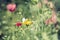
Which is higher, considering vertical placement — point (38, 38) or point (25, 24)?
point (25, 24)

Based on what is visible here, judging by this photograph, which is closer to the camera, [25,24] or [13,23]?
[25,24]

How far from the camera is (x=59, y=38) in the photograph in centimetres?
338

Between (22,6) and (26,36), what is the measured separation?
2.48 feet

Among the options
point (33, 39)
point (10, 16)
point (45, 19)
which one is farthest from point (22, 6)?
point (33, 39)

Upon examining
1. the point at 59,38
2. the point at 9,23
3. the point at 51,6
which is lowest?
the point at 59,38

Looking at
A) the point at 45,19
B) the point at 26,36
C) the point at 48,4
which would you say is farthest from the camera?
the point at 48,4

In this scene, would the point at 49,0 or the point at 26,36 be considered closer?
the point at 26,36

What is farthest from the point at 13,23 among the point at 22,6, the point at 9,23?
the point at 22,6

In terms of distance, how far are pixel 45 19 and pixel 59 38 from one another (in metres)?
0.50

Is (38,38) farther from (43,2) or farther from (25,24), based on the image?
(43,2)

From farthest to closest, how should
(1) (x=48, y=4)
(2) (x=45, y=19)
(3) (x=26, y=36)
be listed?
(1) (x=48, y=4) < (2) (x=45, y=19) < (3) (x=26, y=36)

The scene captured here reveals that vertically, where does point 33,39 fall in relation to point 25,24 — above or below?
below

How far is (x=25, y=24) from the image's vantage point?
2760 mm

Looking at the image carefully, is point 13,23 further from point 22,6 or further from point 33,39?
point 33,39
